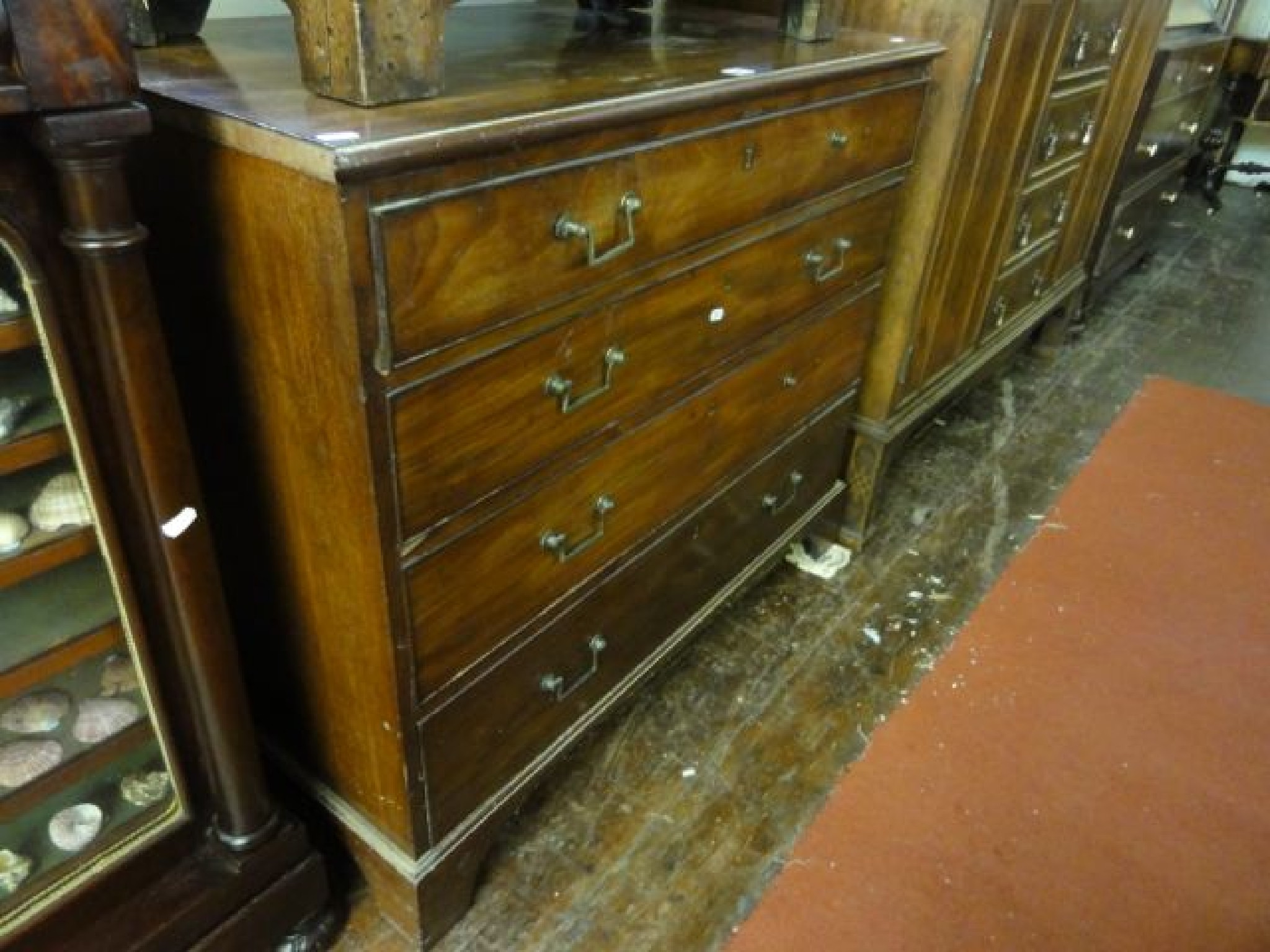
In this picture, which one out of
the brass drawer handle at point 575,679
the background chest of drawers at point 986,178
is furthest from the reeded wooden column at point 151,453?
the background chest of drawers at point 986,178

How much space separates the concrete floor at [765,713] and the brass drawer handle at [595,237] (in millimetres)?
885

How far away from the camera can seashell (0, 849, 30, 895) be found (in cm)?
92

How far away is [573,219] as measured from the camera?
0.94 m

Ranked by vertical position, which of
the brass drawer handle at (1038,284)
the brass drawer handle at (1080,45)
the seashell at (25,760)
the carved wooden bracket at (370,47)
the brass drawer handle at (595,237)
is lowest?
the brass drawer handle at (1038,284)

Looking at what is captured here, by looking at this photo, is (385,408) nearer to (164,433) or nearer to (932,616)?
(164,433)

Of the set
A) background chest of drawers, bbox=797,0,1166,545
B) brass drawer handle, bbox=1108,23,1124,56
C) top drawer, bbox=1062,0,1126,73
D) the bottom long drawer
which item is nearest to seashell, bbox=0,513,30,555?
the bottom long drawer

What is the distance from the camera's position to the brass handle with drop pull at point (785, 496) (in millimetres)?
1683

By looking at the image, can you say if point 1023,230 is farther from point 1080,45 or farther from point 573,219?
point 573,219

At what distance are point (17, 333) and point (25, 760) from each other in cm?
45

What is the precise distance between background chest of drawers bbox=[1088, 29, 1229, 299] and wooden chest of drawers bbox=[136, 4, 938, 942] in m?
1.67

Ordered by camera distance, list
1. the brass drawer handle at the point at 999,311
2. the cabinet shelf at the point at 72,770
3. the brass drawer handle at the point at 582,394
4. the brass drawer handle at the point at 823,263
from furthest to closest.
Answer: the brass drawer handle at the point at 999,311 < the brass drawer handle at the point at 823,263 < the brass drawer handle at the point at 582,394 < the cabinet shelf at the point at 72,770

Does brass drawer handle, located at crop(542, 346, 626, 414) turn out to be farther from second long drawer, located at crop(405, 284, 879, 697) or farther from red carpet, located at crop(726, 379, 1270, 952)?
red carpet, located at crop(726, 379, 1270, 952)

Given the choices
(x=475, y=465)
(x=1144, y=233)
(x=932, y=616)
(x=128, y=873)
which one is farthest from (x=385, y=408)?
(x=1144, y=233)

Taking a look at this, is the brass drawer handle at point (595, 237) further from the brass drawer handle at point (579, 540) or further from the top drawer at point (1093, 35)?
the top drawer at point (1093, 35)
